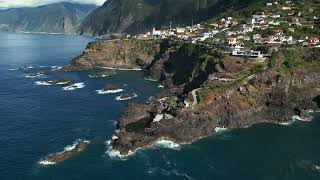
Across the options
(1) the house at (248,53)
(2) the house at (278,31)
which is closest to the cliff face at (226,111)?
(1) the house at (248,53)

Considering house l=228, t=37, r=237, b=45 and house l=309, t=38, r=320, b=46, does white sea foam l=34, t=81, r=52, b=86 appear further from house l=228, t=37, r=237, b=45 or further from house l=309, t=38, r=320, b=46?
house l=309, t=38, r=320, b=46

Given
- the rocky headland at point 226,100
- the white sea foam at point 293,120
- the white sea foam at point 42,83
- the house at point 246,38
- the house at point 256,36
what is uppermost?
the house at point 256,36

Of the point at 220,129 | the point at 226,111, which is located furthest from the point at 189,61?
the point at 220,129

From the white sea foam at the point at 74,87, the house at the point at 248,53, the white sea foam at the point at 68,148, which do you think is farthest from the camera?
the white sea foam at the point at 74,87

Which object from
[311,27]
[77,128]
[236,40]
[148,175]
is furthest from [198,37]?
[148,175]

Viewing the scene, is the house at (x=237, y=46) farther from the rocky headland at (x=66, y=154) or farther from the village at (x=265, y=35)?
the rocky headland at (x=66, y=154)

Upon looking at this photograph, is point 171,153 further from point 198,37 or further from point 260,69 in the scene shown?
point 198,37
